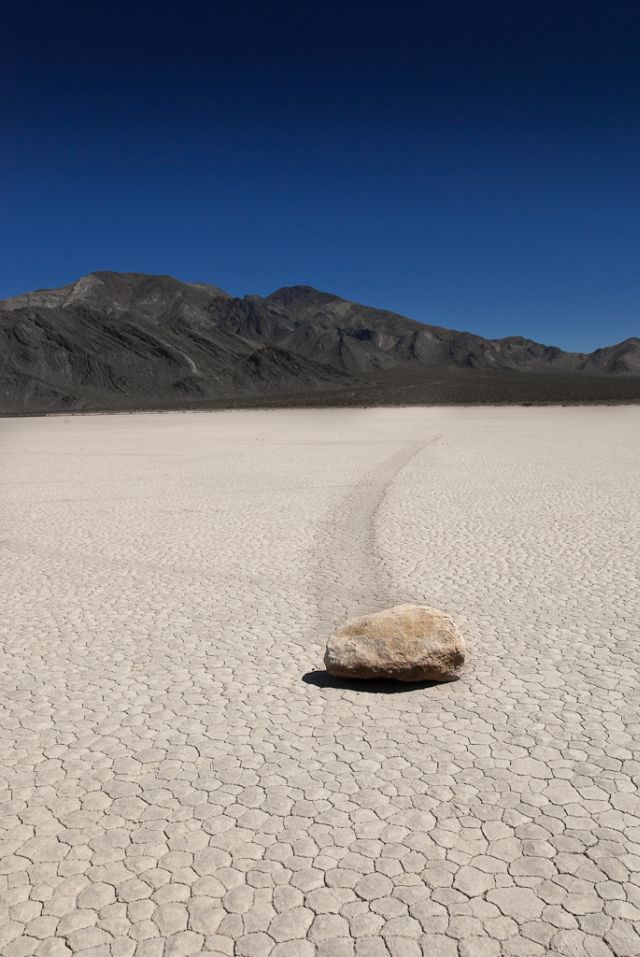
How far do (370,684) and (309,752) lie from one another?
36.3 inches

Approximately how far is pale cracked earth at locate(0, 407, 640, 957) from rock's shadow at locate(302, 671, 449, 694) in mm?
37

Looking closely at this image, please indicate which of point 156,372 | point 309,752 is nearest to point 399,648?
point 309,752

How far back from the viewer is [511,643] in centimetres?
520

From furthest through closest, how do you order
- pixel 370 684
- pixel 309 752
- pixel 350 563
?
pixel 350 563 → pixel 370 684 → pixel 309 752

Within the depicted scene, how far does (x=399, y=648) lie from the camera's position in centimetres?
446

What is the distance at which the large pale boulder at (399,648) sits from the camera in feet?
14.6

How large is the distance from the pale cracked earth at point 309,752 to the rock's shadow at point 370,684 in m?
0.04

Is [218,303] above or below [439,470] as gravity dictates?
above

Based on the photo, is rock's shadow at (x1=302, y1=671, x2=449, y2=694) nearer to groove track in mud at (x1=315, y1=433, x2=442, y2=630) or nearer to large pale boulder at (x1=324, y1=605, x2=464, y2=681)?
large pale boulder at (x1=324, y1=605, x2=464, y2=681)

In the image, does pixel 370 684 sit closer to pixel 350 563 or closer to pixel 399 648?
pixel 399 648

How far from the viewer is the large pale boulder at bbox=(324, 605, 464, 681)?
4438mm

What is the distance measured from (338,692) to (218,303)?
17886cm

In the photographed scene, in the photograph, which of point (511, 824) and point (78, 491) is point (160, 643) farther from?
point (78, 491)

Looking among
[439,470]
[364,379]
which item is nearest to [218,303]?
[364,379]
